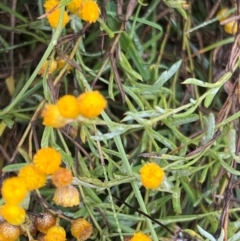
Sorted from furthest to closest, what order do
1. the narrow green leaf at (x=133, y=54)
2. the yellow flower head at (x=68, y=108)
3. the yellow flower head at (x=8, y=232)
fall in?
the narrow green leaf at (x=133, y=54) < the yellow flower head at (x=8, y=232) < the yellow flower head at (x=68, y=108)

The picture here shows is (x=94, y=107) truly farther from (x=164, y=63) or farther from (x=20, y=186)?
(x=164, y=63)

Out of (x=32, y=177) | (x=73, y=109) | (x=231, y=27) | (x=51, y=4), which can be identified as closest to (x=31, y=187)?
(x=32, y=177)

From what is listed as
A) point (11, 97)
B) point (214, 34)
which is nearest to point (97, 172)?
point (11, 97)

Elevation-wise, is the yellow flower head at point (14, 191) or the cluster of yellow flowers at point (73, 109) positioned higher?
the cluster of yellow flowers at point (73, 109)

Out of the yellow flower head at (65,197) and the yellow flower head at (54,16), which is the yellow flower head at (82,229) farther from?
the yellow flower head at (54,16)

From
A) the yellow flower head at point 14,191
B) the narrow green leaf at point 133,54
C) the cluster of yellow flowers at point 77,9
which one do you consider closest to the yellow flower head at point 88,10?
the cluster of yellow flowers at point 77,9

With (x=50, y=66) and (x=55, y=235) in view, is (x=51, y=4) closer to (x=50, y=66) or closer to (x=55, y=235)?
(x=50, y=66)
